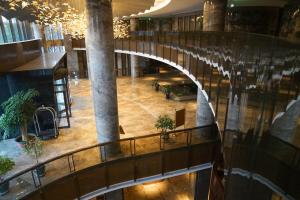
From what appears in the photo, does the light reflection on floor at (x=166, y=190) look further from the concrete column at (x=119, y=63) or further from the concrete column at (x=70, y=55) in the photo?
the concrete column at (x=119, y=63)

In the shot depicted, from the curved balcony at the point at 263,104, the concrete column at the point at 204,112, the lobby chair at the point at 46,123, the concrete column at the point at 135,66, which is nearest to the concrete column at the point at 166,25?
the concrete column at the point at 135,66

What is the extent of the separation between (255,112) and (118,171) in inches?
267

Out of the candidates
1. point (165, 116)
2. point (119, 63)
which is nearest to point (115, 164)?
point (165, 116)

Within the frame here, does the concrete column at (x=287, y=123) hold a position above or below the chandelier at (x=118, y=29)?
below

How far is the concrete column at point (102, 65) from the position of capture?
7.41m

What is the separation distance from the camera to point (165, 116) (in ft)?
35.5

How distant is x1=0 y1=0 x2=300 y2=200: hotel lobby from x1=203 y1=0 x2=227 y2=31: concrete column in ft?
0.14

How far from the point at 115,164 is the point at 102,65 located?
3608mm

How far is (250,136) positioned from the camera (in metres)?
3.12

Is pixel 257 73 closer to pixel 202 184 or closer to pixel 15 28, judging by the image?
pixel 202 184

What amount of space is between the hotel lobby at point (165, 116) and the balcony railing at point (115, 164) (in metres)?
0.04

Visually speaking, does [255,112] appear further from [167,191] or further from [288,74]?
[167,191]

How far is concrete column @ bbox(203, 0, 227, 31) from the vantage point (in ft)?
33.9

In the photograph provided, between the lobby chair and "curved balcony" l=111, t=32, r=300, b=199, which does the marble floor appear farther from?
"curved balcony" l=111, t=32, r=300, b=199
